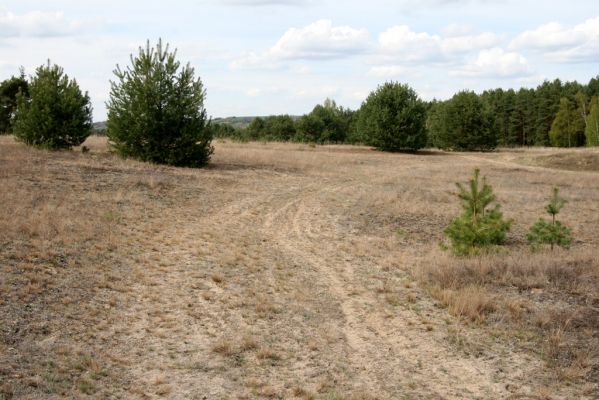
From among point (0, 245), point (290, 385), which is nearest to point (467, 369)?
point (290, 385)

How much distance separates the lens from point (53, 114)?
2383 centimetres

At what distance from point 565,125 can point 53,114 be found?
68.4 meters

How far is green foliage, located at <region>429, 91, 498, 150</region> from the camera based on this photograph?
1891 inches

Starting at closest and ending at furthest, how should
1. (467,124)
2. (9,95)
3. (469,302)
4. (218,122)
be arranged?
(469,302), (9,95), (467,124), (218,122)

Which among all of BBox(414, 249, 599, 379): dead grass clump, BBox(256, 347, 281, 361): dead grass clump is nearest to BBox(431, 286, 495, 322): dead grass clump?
BBox(414, 249, 599, 379): dead grass clump

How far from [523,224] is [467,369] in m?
10.3

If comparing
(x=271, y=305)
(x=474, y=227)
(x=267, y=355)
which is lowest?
(x=267, y=355)

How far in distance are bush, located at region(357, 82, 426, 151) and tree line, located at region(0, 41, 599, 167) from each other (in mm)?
80

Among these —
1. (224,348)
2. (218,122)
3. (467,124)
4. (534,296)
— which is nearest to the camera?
(224,348)

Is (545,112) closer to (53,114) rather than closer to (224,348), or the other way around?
(53,114)

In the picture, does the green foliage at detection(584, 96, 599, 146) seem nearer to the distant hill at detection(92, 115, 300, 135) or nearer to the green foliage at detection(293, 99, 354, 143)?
the green foliage at detection(293, 99, 354, 143)

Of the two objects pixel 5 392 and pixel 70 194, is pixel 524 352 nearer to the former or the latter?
pixel 5 392

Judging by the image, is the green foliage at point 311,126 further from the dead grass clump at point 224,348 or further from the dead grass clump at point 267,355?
the dead grass clump at point 267,355

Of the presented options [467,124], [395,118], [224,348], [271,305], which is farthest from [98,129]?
[224,348]
